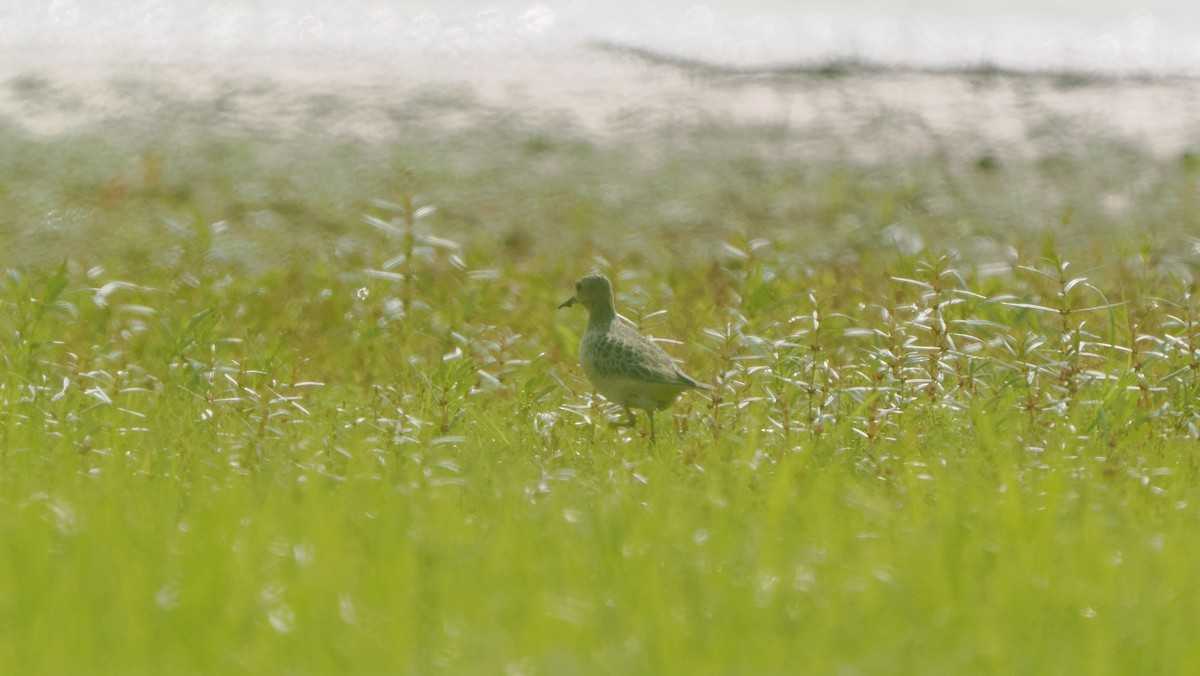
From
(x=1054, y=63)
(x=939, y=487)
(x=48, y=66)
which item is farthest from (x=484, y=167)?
(x=939, y=487)

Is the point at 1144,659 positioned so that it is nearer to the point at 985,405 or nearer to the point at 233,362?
the point at 985,405

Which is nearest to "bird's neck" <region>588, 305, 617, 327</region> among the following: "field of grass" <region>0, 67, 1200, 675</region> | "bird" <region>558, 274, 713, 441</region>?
"bird" <region>558, 274, 713, 441</region>

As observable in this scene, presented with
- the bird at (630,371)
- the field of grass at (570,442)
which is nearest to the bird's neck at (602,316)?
the bird at (630,371)

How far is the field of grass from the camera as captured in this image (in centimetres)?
340

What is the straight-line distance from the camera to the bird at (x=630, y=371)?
17.5 ft

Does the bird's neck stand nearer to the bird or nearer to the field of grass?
the bird

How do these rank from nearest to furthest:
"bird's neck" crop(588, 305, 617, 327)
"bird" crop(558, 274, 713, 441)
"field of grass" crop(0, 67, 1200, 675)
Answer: "field of grass" crop(0, 67, 1200, 675) → "bird" crop(558, 274, 713, 441) → "bird's neck" crop(588, 305, 617, 327)

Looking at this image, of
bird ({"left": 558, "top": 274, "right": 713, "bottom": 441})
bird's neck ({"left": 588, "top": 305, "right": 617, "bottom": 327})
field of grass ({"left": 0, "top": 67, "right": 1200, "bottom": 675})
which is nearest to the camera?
field of grass ({"left": 0, "top": 67, "right": 1200, "bottom": 675})

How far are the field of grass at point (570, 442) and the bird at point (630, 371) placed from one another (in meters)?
0.16

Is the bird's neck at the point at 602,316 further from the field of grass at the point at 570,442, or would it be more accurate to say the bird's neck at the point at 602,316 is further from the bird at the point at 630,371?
the field of grass at the point at 570,442

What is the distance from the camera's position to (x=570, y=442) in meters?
5.44

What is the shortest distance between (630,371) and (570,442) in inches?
14.2

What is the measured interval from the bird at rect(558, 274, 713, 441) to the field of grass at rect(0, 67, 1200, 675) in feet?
0.54

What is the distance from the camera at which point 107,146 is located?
1097cm
